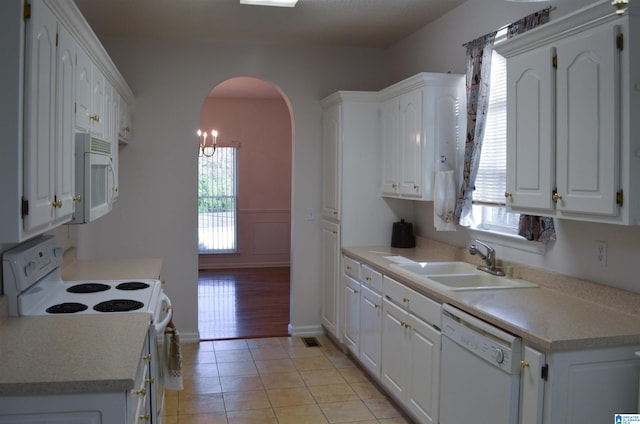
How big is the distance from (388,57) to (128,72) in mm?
2309

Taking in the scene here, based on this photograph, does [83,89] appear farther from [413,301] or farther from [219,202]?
[219,202]

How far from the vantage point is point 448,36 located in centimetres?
421

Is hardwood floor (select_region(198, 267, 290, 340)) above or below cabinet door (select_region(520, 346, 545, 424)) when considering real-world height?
below

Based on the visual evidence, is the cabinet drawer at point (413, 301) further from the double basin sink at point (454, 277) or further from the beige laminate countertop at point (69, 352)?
the beige laminate countertop at point (69, 352)

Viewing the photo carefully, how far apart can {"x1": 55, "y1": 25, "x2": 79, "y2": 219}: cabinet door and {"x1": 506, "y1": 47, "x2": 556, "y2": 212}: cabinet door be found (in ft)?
6.64

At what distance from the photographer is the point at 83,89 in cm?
286

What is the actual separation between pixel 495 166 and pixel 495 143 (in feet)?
0.47

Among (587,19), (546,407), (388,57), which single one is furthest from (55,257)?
(388,57)

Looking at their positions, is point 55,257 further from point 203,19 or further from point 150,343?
point 203,19

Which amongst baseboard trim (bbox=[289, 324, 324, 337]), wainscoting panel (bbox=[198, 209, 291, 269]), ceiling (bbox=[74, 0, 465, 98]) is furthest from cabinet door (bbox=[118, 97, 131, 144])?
wainscoting panel (bbox=[198, 209, 291, 269])

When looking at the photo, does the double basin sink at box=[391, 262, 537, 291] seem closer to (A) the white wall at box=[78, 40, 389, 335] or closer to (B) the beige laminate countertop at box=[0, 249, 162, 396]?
(B) the beige laminate countertop at box=[0, 249, 162, 396]

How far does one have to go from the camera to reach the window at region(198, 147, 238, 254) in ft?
30.3

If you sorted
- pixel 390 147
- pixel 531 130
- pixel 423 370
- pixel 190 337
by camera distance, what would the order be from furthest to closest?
pixel 190 337 → pixel 390 147 → pixel 423 370 → pixel 531 130

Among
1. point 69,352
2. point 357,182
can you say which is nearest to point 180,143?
point 357,182
